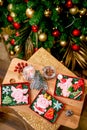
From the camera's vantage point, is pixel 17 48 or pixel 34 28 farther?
pixel 17 48

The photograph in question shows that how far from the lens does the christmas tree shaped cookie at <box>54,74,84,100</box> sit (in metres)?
1.42

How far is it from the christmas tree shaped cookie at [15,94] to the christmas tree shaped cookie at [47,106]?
5 centimetres

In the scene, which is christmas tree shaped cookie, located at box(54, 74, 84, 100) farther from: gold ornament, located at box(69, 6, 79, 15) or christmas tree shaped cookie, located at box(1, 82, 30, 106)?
gold ornament, located at box(69, 6, 79, 15)

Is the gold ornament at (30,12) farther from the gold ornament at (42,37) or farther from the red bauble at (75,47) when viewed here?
the red bauble at (75,47)

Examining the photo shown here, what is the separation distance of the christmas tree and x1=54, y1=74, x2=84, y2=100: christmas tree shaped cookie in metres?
0.31

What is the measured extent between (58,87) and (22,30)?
1.66 ft

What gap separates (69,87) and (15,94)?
0.28 metres

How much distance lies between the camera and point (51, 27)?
1684 mm

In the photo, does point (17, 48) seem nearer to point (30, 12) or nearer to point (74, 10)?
point (30, 12)

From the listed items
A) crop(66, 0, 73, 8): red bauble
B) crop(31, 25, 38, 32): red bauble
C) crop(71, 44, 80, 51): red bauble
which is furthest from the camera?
crop(71, 44, 80, 51): red bauble

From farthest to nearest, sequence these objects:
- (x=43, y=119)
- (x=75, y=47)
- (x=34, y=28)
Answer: (x=75, y=47) < (x=34, y=28) < (x=43, y=119)

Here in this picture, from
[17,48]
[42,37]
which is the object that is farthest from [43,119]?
[17,48]

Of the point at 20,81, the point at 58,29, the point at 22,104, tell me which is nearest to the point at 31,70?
the point at 20,81

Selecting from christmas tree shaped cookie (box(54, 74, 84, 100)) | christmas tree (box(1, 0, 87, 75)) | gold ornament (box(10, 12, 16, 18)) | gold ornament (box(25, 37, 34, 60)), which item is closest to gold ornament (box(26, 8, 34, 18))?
christmas tree (box(1, 0, 87, 75))
